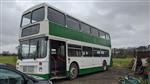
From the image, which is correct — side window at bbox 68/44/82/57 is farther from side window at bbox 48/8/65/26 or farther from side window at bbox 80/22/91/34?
side window at bbox 80/22/91/34

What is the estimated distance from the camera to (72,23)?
14062 millimetres

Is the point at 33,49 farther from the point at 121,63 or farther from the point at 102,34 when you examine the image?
the point at 121,63

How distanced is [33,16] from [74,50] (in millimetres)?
3565

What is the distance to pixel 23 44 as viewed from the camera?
12289mm

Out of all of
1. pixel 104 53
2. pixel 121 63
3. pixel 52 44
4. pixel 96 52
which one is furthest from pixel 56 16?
pixel 121 63

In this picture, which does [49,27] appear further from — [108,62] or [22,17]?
[108,62]

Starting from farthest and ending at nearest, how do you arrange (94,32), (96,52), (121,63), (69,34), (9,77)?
(121,63)
(94,32)
(96,52)
(69,34)
(9,77)

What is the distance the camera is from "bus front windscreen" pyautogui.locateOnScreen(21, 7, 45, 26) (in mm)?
11823

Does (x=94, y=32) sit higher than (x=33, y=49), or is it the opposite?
(x=94, y=32)

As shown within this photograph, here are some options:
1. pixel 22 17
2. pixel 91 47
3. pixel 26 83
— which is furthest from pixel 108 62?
pixel 26 83

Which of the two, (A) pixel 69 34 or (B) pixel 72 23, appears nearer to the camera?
(A) pixel 69 34

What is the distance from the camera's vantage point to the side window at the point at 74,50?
1325 centimetres

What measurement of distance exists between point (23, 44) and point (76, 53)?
3714 millimetres

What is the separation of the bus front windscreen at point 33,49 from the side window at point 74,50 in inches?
94.3
